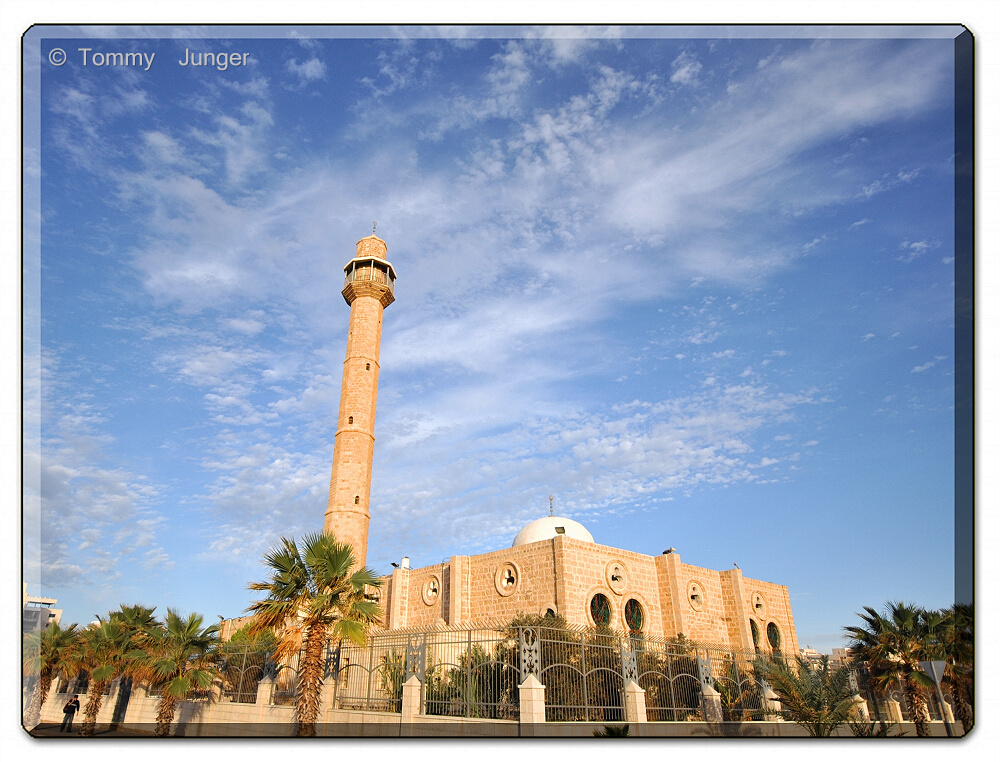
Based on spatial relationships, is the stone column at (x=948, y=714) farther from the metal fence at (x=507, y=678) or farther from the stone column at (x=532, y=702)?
the stone column at (x=532, y=702)

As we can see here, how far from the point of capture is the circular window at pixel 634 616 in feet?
67.8

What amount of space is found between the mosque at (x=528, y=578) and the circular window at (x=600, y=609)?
31mm

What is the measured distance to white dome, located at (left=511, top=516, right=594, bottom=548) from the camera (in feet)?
78.2

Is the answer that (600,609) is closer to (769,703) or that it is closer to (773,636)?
(769,703)

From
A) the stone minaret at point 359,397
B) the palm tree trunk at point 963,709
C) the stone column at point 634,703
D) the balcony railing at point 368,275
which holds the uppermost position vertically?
the balcony railing at point 368,275

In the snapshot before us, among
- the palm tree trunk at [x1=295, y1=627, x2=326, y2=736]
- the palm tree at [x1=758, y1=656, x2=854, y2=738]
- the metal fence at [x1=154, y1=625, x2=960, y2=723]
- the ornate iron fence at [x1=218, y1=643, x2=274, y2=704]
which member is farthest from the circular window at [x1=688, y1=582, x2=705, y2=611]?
the palm tree trunk at [x1=295, y1=627, x2=326, y2=736]

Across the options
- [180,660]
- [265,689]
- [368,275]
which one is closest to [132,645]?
[180,660]

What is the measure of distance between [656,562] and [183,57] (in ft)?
68.8

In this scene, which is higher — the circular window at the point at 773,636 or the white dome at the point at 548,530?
the white dome at the point at 548,530

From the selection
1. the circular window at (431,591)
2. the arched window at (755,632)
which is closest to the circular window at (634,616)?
the arched window at (755,632)

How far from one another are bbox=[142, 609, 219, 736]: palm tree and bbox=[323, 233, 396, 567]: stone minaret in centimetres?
693

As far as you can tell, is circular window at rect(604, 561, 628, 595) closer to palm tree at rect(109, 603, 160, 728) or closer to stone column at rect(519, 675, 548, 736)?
stone column at rect(519, 675, 548, 736)

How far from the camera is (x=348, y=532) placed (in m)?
21.3
